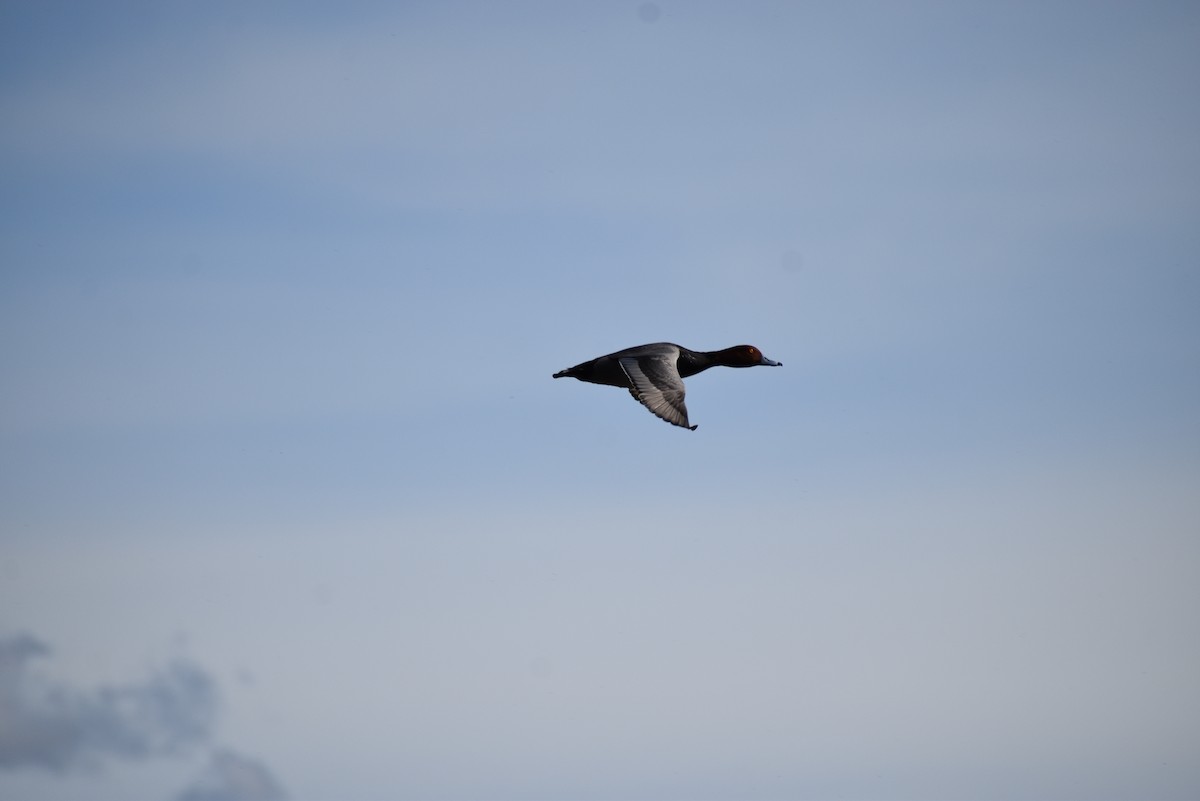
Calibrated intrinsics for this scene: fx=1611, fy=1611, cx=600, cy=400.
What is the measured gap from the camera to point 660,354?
161 feet

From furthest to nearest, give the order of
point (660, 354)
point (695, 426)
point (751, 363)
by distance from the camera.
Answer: point (751, 363), point (660, 354), point (695, 426)

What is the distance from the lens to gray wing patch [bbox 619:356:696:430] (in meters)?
45.0

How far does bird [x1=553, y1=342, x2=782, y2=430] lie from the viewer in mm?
45500

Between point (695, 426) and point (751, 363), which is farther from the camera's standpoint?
point (751, 363)

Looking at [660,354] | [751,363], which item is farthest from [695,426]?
[751,363]

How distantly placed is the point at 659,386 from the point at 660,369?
124cm

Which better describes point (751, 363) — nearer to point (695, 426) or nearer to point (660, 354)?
point (660, 354)

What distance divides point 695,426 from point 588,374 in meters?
8.66

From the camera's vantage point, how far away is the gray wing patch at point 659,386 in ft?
148

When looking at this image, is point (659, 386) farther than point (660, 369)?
No

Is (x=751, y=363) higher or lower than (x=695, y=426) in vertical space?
higher

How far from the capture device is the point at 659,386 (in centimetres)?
4638

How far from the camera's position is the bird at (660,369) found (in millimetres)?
45500

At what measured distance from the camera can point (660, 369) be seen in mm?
47500
